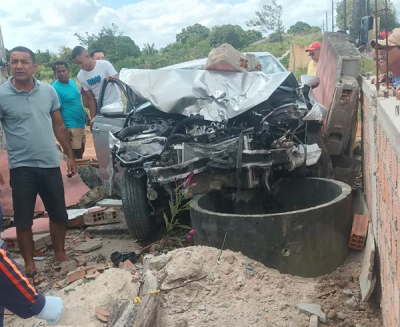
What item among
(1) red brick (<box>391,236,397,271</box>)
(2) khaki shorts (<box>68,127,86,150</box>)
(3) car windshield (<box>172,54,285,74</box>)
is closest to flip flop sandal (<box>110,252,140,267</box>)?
(1) red brick (<box>391,236,397,271</box>)

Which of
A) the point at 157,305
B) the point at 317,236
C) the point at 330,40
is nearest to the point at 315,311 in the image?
the point at 317,236

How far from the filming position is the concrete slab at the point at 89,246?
18.3 feet

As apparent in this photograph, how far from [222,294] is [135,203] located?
1.87 metres

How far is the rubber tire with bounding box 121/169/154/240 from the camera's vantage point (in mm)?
5207

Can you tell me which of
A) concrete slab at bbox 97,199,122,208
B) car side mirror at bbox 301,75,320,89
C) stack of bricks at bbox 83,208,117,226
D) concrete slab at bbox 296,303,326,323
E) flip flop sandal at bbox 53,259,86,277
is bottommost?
flip flop sandal at bbox 53,259,86,277

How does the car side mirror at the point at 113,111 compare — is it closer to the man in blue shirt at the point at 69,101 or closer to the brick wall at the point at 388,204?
the man in blue shirt at the point at 69,101

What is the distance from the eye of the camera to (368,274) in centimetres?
359

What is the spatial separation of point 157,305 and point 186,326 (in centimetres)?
27

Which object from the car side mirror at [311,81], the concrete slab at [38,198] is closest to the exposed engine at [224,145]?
the car side mirror at [311,81]

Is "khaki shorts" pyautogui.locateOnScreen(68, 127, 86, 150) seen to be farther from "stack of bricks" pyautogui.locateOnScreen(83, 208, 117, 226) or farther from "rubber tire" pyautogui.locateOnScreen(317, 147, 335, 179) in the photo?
"rubber tire" pyautogui.locateOnScreen(317, 147, 335, 179)

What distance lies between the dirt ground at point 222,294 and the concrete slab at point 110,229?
6.08 feet

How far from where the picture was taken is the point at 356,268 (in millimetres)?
4098

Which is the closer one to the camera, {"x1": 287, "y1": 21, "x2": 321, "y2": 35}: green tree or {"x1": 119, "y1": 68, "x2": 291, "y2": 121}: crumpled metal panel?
{"x1": 119, "y1": 68, "x2": 291, "y2": 121}: crumpled metal panel

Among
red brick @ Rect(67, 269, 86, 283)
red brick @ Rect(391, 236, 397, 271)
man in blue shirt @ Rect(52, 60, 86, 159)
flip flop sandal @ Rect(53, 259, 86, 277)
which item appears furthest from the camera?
man in blue shirt @ Rect(52, 60, 86, 159)
